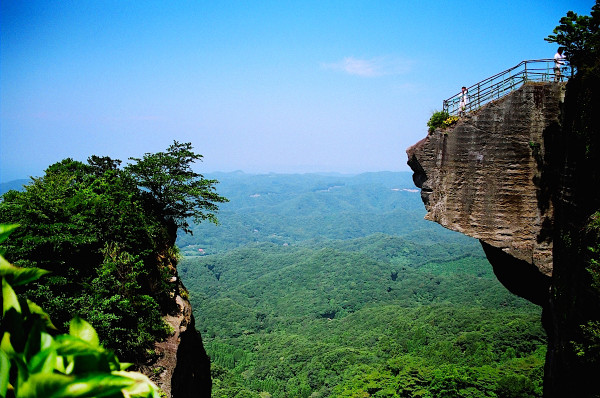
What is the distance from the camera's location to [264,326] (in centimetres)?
10175

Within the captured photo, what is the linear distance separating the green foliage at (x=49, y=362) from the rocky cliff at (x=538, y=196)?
38.4ft

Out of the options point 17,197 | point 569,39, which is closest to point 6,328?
point 17,197

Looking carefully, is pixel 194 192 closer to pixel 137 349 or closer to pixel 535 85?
pixel 137 349

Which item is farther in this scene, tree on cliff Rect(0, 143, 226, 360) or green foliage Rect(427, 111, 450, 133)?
green foliage Rect(427, 111, 450, 133)

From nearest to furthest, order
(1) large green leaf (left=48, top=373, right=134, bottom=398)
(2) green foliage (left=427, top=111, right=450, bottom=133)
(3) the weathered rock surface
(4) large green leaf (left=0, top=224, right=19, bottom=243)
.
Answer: (1) large green leaf (left=48, top=373, right=134, bottom=398)
(4) large green leaf (left=0, top=224, right=19, bottom=243)
(3) the weathered rock surface
(2) green foliage (left=427, top=111, right=450, bottom=133)

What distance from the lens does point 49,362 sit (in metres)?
1.44

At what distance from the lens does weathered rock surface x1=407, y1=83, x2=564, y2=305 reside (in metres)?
12.5

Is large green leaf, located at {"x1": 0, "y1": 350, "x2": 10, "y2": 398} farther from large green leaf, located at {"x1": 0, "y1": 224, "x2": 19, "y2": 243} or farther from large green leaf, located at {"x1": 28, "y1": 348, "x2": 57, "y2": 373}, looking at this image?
large green leaf, located at {"x1": 0, "y1": 224, "x2": 19, "y2": 243}

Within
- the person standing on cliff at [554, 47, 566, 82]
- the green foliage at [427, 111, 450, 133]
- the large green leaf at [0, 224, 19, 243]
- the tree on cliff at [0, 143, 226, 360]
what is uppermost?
the person standing on cliff at [554, 47, 566, 82]

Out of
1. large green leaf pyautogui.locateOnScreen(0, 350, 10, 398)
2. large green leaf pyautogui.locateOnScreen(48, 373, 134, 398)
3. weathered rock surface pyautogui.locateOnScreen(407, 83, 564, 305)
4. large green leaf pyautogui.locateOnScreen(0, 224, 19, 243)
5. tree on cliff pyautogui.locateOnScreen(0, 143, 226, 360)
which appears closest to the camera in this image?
large green leaf pyautogui.locateOnScreen(48, 373, 134, 398)

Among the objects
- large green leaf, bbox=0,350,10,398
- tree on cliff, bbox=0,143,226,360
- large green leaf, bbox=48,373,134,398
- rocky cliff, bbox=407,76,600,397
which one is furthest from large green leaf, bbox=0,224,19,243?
rocky cliff, bbox=407,76,600,397

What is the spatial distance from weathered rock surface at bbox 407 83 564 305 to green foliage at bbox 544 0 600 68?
63.3 inches

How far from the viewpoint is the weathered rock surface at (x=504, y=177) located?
12.5m

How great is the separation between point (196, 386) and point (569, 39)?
1831cm
